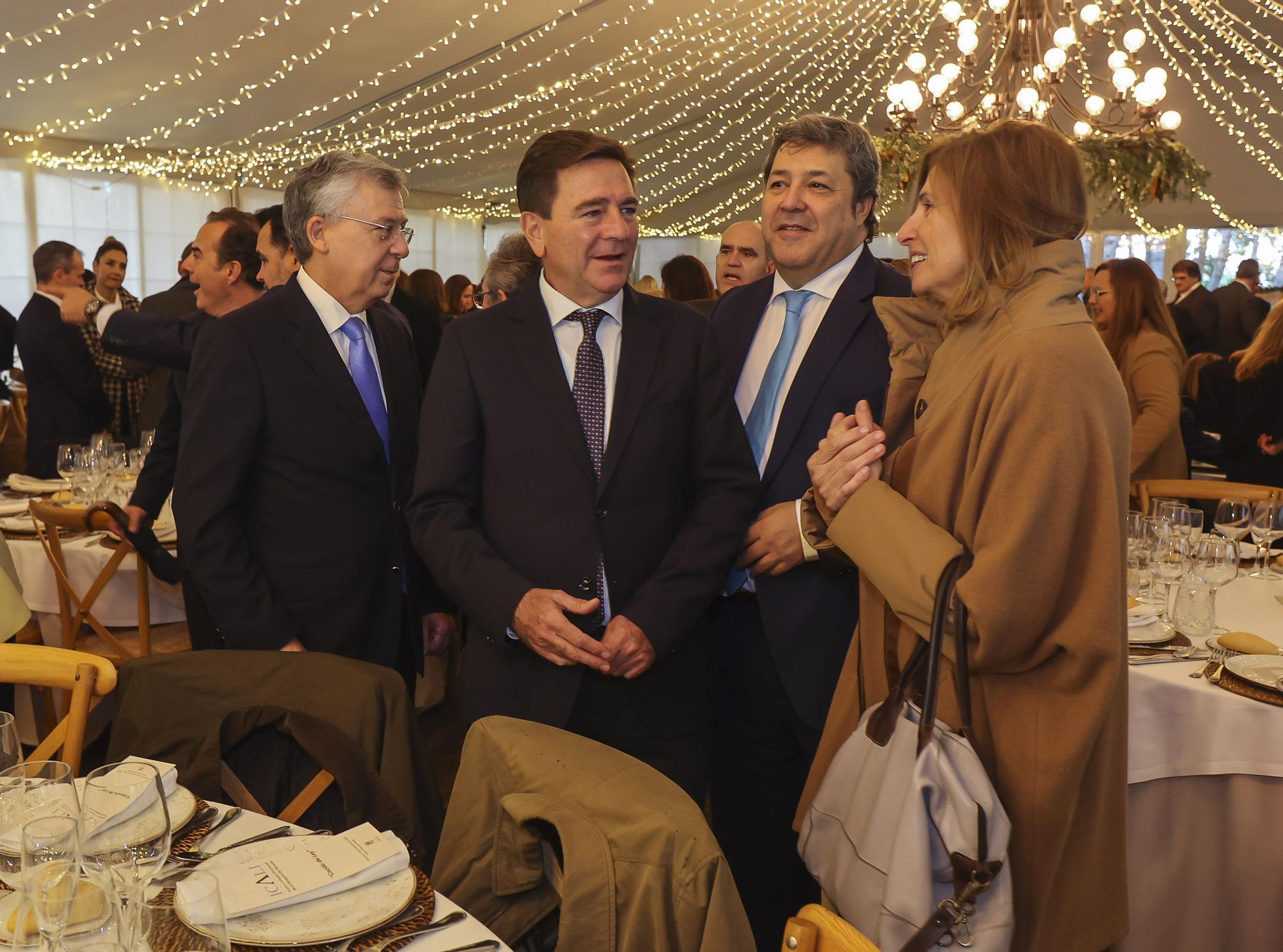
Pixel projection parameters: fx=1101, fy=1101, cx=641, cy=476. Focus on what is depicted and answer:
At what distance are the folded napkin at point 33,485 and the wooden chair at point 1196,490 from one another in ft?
14.3

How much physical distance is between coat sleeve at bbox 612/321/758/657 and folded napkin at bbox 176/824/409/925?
0.78 meters

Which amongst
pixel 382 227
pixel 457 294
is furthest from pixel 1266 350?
pixel 457 294

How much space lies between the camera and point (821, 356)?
2.27 m

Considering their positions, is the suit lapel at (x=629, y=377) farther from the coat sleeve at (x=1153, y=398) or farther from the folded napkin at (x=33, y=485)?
the folded napkin at (x=33, y=485)

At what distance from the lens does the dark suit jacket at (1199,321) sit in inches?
368

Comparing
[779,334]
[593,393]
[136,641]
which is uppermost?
[779,334]

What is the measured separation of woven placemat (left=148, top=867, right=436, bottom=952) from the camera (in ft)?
3.63

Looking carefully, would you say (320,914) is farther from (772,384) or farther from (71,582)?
(71,582)

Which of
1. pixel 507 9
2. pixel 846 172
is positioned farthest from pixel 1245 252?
pixel 846 172

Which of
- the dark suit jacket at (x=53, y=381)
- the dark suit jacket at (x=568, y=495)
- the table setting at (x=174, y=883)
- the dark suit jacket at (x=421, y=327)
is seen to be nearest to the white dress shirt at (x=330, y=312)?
the dark suit jacket at (x=568, y=495)

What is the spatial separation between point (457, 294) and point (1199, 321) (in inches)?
249

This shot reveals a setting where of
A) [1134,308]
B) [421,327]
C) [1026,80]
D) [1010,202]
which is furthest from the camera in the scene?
[1026,80]

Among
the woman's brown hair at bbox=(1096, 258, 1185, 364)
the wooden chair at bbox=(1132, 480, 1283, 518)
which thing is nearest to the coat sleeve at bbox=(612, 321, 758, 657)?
the wooden chair at bbox=(1132, 480, 1283, 518)

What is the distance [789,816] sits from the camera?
2.44 meters
